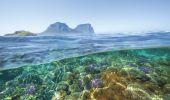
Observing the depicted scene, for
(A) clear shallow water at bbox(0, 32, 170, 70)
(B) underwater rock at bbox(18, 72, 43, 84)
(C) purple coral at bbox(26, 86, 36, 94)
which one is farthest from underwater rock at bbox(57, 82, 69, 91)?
(A) clear shallow water at bbox(0, 32, 170, 70)

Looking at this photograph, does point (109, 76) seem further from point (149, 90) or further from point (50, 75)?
point (50, 75)

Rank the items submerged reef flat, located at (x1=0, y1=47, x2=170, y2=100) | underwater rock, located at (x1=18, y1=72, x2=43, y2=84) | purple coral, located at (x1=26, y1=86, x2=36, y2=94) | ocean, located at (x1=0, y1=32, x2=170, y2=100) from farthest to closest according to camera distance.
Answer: underwater rock, located at (x1=18, y1=72, x2=43, y2=84)
purple coral, located at (x1=26, y1=86, x2=36, y2=94)
ocean, located at (x1=0, y1=32, x2=170, y2=100)
submerged reef flat, located at (x1=0, y1=47, x2=170, y2=100)

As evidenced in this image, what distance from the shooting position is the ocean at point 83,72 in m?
7.30

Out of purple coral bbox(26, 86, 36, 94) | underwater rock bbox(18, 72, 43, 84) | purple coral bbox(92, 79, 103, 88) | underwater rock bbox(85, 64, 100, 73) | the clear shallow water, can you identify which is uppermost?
the clear shallow water

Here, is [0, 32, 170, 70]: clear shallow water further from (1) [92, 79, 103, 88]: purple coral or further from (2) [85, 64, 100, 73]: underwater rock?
(1) [92, 79, 103, 88]: purple coral

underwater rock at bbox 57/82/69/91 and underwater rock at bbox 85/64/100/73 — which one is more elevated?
underwater rock at bbox 85/64/100/73

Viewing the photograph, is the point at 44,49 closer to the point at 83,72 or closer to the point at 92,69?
the point at 83,72

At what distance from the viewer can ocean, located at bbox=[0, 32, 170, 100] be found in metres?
7.30

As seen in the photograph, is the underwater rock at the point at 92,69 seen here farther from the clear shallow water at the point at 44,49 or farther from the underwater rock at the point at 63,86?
the clear shallow water at the point at 44,49

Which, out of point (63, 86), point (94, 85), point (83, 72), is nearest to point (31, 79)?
point (63, 86)

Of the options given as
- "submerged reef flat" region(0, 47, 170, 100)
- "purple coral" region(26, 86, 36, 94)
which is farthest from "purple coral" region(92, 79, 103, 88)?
"purple coral" region(26, 86, 36, 94)

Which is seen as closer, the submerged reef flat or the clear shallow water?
the submerged reef flat

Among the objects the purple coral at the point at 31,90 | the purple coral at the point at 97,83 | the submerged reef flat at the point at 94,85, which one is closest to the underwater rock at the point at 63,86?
the submerged reef flat at the point at 94,85

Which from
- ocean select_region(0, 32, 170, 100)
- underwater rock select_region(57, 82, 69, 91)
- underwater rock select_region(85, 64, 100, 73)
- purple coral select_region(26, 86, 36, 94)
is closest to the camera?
ocean select_region(0, 32, 170, 100)
